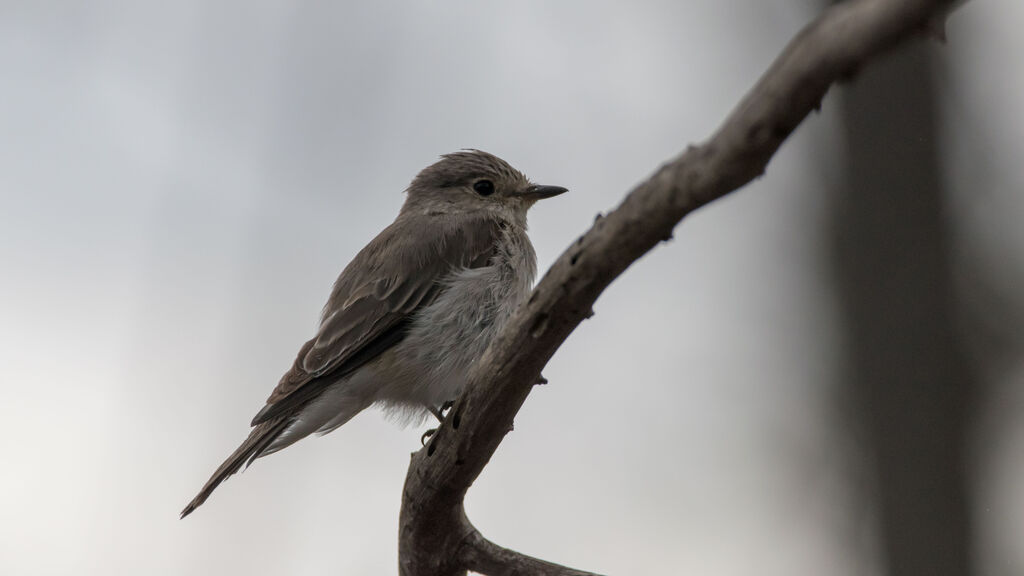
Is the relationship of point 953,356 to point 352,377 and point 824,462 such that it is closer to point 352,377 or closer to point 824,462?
point 824,462

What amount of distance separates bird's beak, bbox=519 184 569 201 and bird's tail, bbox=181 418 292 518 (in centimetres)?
202

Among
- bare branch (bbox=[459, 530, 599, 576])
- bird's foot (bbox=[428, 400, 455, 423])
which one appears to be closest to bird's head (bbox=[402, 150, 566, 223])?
bird's foot (bbox=[428, 400, 455, 423])

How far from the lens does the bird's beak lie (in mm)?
6152

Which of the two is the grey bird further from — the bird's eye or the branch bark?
the branch bark

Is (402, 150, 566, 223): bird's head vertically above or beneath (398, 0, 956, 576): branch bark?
above

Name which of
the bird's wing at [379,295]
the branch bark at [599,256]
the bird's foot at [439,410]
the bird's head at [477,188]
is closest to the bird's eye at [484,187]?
the bird's head at [477,188]

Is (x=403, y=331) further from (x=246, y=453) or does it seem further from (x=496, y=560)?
(x=496, y=560)

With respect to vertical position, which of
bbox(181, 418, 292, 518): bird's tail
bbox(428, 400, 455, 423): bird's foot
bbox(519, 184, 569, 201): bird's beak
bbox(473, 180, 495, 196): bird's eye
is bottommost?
bbox(181, 418, 292, 518): bird's tail

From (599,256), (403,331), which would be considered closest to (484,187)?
(403,331)

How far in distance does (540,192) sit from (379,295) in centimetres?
128

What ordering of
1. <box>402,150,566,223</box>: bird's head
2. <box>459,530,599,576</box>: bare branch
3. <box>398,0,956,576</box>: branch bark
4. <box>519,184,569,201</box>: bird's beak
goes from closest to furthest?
1. <box>398,0,956,576</box>: branch bark
2. <box>459,530,599,576</box>: bare branch
3. <box>519,184,569,201</box>: bird's beak
4. <box>402,150,566,223</box>: bird's head

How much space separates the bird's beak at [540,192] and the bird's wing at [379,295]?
0.48 metres

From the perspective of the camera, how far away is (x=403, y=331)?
5.22 metres

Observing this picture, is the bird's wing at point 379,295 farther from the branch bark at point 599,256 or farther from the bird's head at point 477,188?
the branch bark at point 599,256
